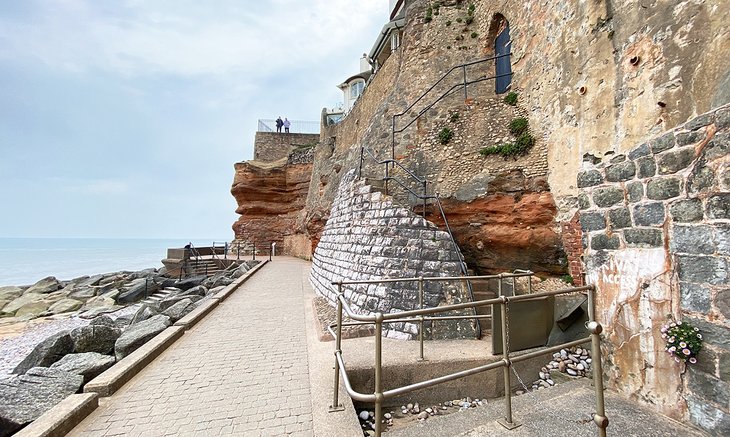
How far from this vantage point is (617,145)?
13.0 feet

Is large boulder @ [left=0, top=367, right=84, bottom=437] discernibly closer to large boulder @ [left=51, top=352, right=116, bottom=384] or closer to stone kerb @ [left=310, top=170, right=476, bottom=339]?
large boulder @ [left=51, top=352, right=116, bottom=384]

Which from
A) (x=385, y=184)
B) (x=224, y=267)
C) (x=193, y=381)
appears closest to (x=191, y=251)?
(x=224, y=267)

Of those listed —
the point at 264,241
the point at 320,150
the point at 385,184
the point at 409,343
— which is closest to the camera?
the point at 409,343

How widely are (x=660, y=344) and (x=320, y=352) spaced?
3566mm

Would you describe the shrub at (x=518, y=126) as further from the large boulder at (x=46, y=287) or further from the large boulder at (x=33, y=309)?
the large boulder at (x=46, y=287)

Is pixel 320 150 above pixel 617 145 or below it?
above

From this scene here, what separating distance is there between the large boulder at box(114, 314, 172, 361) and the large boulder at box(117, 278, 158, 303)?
1096 cm

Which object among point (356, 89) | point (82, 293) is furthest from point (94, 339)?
point (356, 89)

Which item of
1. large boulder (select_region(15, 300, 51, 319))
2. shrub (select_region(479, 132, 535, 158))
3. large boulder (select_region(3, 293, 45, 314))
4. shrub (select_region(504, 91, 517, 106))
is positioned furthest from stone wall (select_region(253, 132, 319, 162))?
shrub (select_region(479, 132, 535, 158))

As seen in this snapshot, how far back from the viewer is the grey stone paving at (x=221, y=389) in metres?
2.64

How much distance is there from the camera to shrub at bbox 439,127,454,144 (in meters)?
7.92

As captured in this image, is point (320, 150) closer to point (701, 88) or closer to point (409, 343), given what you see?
point (409, 343)

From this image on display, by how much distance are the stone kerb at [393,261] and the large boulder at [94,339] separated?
414 cm

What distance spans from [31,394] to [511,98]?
968 cm
